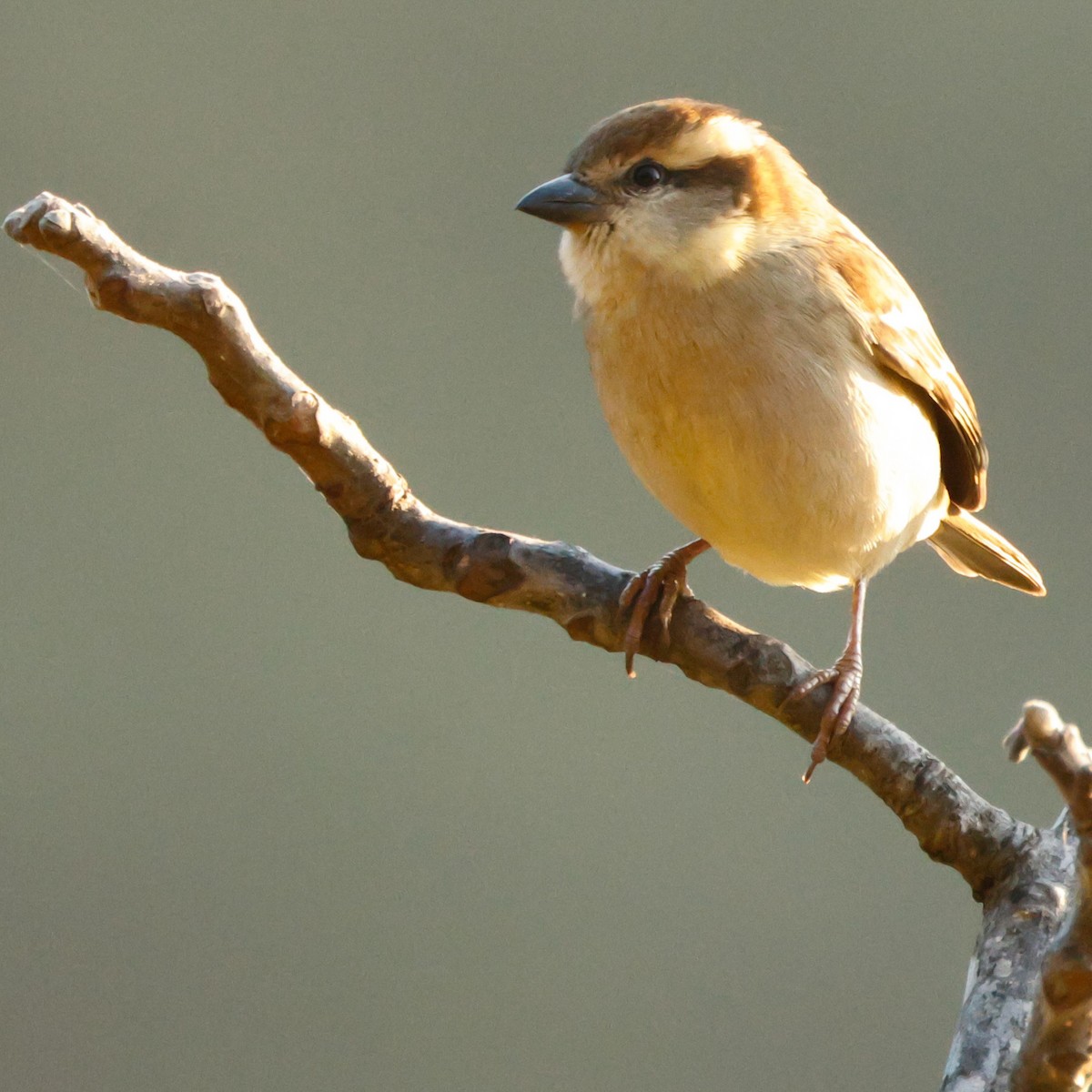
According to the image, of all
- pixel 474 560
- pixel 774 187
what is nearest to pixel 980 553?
pixel 774 187

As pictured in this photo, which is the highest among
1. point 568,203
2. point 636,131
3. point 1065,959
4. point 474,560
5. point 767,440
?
point 636,131

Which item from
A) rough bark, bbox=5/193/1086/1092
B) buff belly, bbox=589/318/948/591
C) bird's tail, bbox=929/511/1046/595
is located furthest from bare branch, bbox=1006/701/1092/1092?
bird's tail, bbox=929/511/1046/595

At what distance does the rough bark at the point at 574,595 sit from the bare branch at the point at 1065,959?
0.13 m

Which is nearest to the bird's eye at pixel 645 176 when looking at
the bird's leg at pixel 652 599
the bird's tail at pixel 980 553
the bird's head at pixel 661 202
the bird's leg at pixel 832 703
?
the bird's head at pixel 661 202

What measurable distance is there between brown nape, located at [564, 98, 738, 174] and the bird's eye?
0.01 metres

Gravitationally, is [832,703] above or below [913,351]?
below

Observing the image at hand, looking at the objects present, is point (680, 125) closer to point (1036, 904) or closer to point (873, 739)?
point (873, 739)

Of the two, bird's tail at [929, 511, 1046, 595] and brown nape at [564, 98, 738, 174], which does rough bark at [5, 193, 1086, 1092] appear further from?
bird's tail at [929, 511, 1046, 595]

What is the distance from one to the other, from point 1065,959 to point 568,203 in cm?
85

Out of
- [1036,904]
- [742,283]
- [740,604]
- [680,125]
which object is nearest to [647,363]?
[742,283]

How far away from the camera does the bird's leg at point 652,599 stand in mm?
1244

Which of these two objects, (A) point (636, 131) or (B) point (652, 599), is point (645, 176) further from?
(B) point (652, 599)

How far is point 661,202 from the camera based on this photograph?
136cm

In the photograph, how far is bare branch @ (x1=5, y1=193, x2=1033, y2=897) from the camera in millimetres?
958
